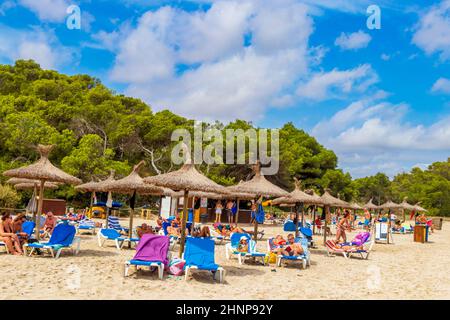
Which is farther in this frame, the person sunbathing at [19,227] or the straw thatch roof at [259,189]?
the straw thatch roof at [259,189]

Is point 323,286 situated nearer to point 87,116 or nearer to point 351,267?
point 351,267

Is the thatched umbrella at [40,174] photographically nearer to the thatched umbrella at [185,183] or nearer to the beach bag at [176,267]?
the thatched umbrella at [185,183]

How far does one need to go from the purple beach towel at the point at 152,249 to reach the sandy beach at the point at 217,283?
32cm

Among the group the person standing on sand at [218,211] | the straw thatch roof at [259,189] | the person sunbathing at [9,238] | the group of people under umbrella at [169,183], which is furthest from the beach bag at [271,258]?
the person standing on sand at [218,211]

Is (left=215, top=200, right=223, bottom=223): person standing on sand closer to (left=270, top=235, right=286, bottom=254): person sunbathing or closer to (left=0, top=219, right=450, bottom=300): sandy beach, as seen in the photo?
(left=0, top=219, right=450, bottom=300): sandy beach

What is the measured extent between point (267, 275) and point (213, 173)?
955 inches

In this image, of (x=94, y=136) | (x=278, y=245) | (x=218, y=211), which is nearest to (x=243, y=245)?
(x=278, y=245)

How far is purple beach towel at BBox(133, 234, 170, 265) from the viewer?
25.7ft

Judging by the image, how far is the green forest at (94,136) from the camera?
27328mm

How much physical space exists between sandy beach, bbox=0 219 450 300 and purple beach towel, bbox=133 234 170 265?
12.8 inches

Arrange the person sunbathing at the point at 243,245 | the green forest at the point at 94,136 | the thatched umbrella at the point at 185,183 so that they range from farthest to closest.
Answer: the green forest at the point at 94,136
the person sunbathing at the point at 243,245
the thatched umbrella at the point at 185,183

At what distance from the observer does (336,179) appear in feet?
146

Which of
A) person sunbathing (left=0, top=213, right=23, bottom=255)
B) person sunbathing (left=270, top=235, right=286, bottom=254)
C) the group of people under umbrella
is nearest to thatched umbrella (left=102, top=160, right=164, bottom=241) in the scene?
the group of people under umbrella

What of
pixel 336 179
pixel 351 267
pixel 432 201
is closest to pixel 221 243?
pixel 351 267
